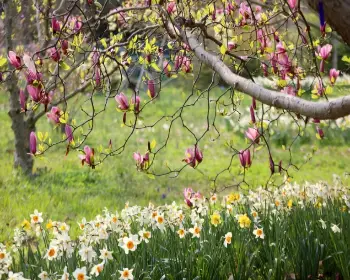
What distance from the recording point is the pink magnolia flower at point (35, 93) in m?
2.76

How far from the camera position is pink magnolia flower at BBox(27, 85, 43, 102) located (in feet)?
9.05

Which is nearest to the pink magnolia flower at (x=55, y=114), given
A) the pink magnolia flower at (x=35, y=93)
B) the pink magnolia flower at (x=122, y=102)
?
the pink magnolia flower at (x=35, y=93)

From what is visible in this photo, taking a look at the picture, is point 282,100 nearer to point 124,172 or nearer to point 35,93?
point 35,93

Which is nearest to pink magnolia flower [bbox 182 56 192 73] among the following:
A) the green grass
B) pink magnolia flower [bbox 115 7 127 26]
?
the green grass

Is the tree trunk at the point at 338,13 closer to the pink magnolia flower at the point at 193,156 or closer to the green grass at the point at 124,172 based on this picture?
the pink magnolia flower at the point at 193,156

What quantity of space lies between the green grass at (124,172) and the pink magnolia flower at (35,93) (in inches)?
48.5

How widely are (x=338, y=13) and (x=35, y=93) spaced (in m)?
1.52

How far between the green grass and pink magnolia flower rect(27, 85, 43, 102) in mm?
1233

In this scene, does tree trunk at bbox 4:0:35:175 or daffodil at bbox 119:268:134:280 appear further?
tree trunk at bbox 4:0:35:175

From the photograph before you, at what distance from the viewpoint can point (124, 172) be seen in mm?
8078

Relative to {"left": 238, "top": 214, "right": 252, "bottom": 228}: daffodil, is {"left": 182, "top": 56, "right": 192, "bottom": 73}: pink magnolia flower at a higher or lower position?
higher

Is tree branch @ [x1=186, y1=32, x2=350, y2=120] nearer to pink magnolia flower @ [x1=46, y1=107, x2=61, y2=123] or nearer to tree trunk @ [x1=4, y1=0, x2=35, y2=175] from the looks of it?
pink magnolia flower @ [x1=46, y1=107, x2=61, y2=123]

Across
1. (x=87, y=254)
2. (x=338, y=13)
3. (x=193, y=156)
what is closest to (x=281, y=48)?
(x=193, y=156)

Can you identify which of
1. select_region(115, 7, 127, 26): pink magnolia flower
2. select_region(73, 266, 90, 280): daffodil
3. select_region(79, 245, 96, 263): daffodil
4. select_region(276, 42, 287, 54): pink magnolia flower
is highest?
select_region(115, 7, 127, 26): pink magnolia flower
